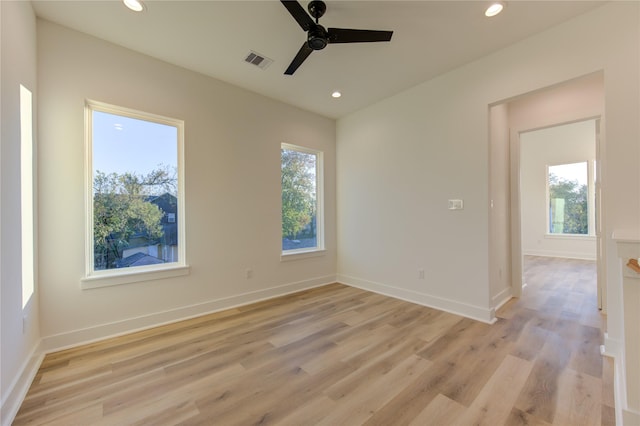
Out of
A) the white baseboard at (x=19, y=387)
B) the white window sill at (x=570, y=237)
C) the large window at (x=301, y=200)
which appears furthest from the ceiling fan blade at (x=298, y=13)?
the white window sill at (x=570, y=237)

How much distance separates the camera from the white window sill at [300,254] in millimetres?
4035

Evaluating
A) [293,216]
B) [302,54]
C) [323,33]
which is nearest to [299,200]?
[293,216]

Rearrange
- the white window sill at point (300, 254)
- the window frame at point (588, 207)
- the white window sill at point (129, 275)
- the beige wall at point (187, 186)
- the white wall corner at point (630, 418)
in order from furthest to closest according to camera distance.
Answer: the window frame at point (588, 207) < the white window sill at point (300, 254) < the white window sill at point (129, 275) < the beige wall at point (187, 186) < the white wall corner at point (630, 418)

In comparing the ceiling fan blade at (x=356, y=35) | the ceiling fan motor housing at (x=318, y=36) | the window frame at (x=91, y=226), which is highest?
the ceiling fan blade at (x=356, y=35)

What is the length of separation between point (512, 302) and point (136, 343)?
450cm

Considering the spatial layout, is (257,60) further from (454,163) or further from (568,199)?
(568,199)

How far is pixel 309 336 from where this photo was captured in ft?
8.62

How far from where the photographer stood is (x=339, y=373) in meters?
2.02

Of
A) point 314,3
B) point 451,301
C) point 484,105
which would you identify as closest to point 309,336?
point 451,301

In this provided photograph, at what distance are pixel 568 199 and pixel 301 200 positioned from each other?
740cm

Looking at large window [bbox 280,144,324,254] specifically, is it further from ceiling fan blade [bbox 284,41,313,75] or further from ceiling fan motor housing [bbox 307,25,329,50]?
ceiling fan motor housing [bbox 307,25,329,50]

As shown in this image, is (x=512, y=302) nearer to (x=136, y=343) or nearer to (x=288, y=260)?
(x=288, y=260)

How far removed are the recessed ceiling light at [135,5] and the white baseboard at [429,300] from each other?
4.17 m

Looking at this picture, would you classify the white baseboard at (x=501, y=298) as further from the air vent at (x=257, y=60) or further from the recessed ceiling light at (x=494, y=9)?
the air vent at (x=257, y=60)
